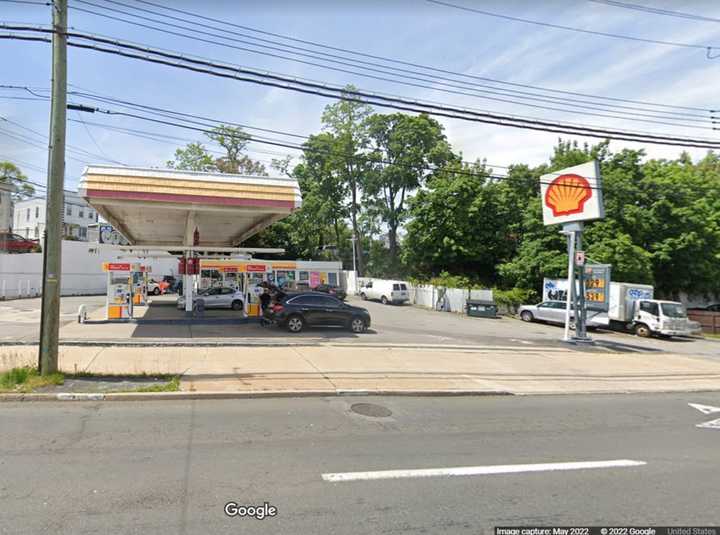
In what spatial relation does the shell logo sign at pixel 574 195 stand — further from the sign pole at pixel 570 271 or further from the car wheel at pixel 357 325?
the car wheel at pixel 357 325

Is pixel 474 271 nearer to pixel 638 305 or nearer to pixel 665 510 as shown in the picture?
pixel 638 305

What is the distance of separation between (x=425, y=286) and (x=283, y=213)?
22426 millimetres

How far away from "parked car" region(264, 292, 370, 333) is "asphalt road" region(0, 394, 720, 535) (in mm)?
9117

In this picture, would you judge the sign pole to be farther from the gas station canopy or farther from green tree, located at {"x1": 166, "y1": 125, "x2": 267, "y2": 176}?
green tree, located at {"x1": 166, "y1": 125, "x2": 267, "y2": 176}

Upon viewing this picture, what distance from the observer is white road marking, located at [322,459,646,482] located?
15.8ft

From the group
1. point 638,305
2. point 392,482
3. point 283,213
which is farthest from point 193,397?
point 638,305

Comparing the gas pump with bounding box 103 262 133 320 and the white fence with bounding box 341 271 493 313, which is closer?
the gas pump with bounding box 103 262 133 320

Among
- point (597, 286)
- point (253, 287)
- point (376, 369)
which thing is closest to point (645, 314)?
point (597, 286)

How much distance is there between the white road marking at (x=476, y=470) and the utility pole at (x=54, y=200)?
250 inches

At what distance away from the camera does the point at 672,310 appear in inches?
939

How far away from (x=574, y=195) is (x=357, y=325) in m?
10.7

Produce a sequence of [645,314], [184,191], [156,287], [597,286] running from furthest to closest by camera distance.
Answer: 1. [156,287]
2. [645,314]
3. [597,286]
4. [184,191]

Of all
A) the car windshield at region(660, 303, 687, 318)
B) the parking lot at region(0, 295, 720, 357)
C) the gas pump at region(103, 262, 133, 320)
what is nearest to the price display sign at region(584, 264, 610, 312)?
the parking lot at region(0, 295, 720, 357)

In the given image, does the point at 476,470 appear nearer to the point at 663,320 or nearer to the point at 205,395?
the point at 205,395
